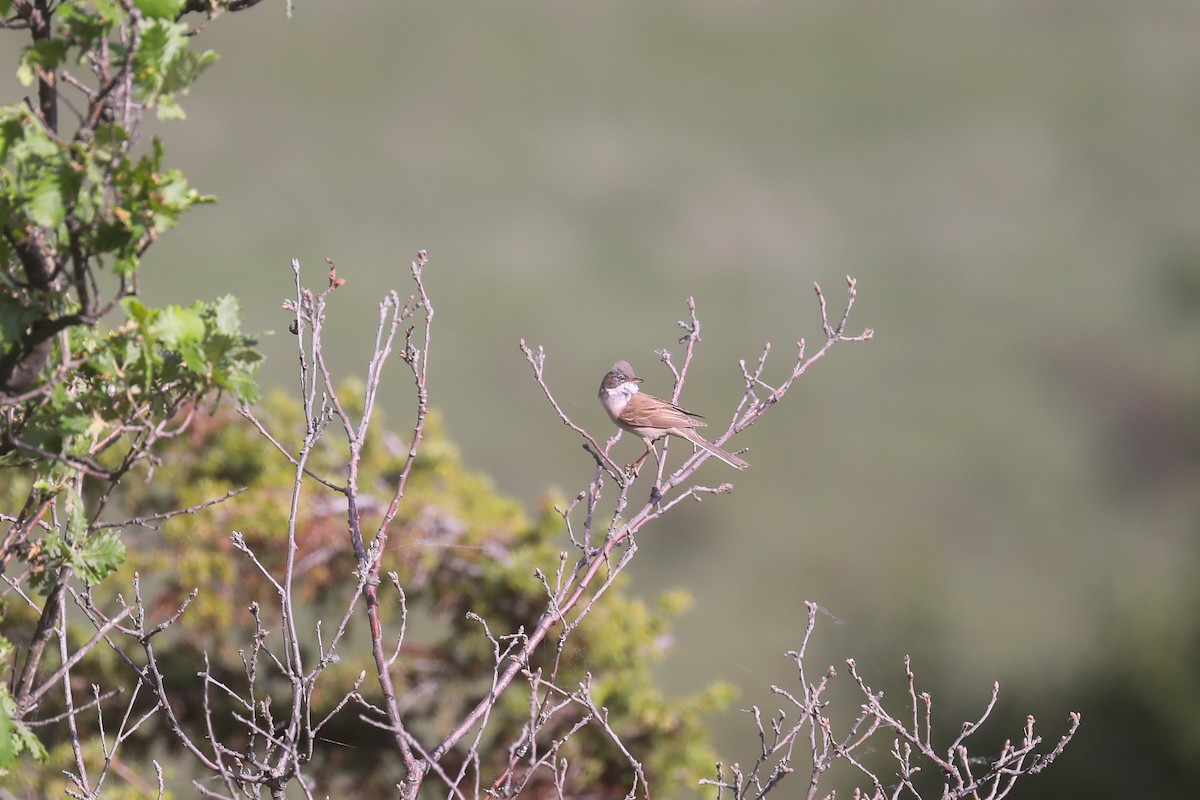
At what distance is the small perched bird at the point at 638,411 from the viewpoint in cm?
441

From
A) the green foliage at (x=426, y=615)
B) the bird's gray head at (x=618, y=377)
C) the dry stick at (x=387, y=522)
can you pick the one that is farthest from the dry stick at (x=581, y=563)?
the green foliage at (x=426, y=615)

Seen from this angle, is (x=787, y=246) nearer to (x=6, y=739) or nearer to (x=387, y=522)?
(x=387, y=522)

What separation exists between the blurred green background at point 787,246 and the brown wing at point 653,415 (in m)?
10.9

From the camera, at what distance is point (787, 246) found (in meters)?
33.4

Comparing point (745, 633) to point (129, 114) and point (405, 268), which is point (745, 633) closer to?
point (405, 268)

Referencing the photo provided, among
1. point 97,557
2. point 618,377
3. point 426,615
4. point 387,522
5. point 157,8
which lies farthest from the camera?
point 426,615

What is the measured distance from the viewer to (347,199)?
87.9ft

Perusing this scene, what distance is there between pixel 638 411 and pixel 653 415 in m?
0.07

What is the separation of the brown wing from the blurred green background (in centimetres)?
1093

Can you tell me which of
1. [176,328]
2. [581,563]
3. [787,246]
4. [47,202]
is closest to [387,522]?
[581,563]

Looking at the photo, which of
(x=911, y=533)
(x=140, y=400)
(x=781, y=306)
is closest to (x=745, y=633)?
(x=911, y=533)

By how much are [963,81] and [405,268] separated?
2331cm

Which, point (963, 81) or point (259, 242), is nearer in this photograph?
point (259, 242)

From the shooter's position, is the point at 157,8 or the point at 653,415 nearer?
the point at 157,8
